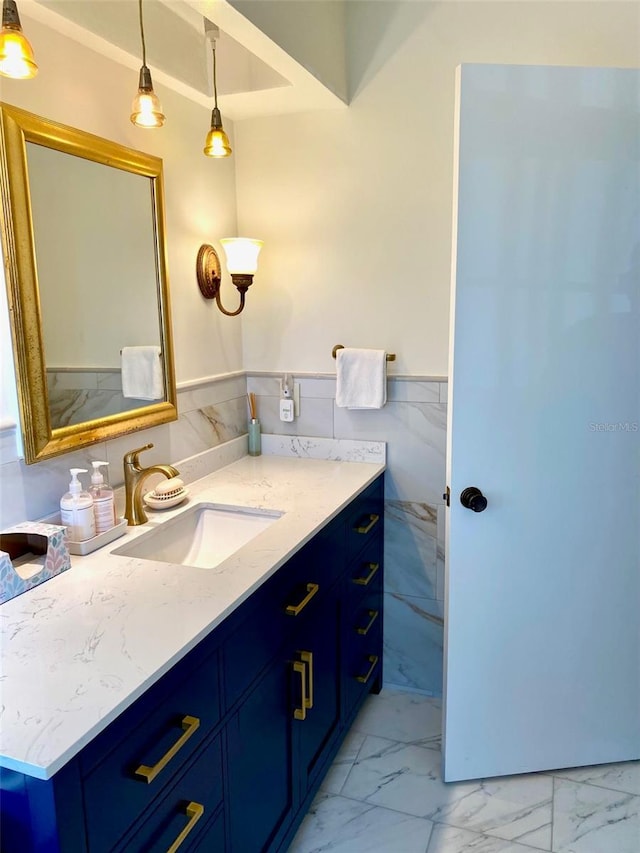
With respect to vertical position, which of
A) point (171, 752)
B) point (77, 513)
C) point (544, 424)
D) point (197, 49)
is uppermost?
point (197, 49)

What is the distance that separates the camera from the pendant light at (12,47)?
1105mm

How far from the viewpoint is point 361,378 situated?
7.37 feet

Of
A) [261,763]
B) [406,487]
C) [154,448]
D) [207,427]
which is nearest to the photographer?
[261,763]

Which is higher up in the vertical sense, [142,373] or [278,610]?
[142,373]

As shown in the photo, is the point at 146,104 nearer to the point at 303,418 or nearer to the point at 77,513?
the point at 77,513

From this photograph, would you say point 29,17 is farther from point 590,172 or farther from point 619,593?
point 619,593

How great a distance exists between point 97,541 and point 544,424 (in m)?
1.22

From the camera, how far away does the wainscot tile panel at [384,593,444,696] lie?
238 cm

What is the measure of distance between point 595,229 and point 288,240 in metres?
1.10

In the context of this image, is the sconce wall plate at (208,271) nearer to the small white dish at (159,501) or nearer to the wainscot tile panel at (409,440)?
the wainscot tile panel at (409,440)

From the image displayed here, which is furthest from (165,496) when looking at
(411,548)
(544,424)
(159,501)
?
(544,424)

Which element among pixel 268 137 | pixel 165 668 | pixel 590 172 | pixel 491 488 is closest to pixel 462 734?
pixel 491 488

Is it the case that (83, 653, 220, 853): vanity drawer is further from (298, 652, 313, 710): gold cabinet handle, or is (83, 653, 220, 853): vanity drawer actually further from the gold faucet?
the gold faucet

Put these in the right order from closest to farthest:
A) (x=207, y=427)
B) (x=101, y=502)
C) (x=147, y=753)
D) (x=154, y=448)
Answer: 1. (x=147, y=753)
2. (x=101, y=502)
3. (x=154, y=448)
4. (x=207, y=427)
